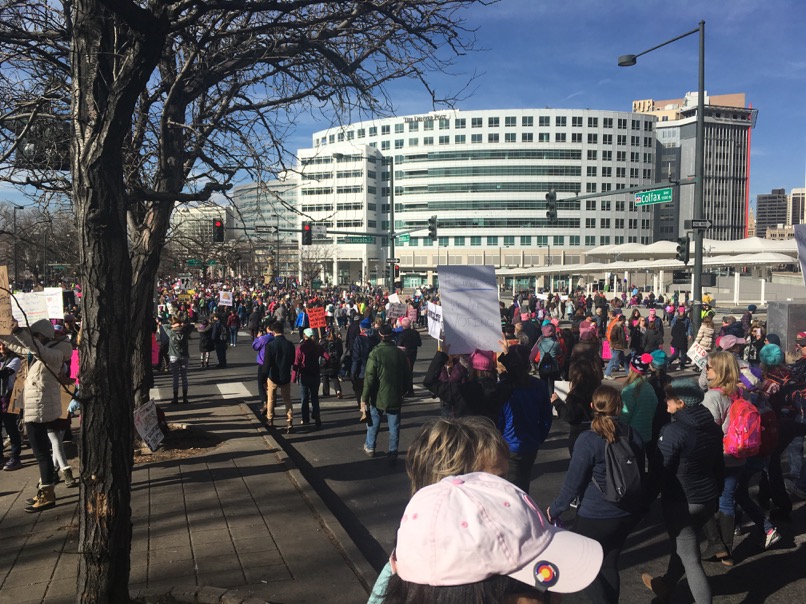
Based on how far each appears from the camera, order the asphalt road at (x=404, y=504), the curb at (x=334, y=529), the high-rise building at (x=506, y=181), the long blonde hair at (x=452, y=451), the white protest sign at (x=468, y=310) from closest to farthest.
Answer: the long blonde hair at (x=452, y=451) < the curb at (x=334, y=529) < the asphalt road at (x=404, y=504) < the white protest sign at (x=468, y=310) < the high-rise building at (x=506, y=181)

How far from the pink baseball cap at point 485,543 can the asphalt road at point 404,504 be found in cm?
344

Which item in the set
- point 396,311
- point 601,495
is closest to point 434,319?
point 396,311

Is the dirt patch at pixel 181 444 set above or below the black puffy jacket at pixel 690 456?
below

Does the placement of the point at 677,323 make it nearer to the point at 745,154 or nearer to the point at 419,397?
the point at 419,397

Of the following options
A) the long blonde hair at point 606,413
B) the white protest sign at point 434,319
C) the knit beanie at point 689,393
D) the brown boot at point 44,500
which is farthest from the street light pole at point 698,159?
the brown boot at point 44,500

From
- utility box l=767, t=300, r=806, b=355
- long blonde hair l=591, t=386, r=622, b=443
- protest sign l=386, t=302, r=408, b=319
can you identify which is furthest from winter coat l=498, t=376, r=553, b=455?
protest sign l=386, t=302, r=408, b=319

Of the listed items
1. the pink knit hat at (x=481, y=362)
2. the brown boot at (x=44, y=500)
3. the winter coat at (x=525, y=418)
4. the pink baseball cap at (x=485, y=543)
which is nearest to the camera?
the pink baseball cap at (x=485, y=543)

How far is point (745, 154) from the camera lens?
531 ft

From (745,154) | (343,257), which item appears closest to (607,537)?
(343,257)

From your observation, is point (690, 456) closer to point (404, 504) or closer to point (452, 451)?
point (452, 451)

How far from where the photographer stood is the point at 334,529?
5.50 metres

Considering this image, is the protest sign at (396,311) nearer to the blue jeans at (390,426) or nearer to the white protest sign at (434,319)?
the white protest sign at (434,319)

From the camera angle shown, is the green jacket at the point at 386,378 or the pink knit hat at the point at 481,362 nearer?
the pink knit hat at the point at 481,362

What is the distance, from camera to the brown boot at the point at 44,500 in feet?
20.1
